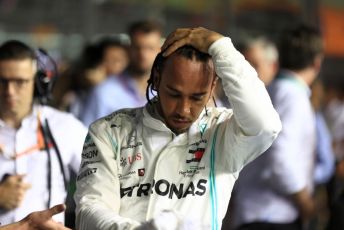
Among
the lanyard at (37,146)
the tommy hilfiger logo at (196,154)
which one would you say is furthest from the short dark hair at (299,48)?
the tommy hilfiger logo at (196,154)

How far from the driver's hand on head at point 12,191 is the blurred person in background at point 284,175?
1701 mm

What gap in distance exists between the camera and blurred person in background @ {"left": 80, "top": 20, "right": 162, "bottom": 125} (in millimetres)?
7035

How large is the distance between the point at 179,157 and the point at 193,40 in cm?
45

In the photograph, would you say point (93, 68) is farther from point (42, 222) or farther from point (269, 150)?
point (42, 222)

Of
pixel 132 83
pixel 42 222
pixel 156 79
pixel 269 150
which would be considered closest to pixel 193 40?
pixel 156 79

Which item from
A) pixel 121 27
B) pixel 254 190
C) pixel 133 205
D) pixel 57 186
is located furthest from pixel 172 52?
pixel 121 27

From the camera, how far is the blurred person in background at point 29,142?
195 inches

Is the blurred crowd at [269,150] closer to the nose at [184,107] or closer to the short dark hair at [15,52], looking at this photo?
the short dark hair at [15,52]

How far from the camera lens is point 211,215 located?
3.60 m

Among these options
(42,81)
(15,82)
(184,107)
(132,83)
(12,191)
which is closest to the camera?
(184,107)

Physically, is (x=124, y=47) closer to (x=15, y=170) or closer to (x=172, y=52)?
(x=15, y=170)

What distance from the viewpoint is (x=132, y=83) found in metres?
7.12

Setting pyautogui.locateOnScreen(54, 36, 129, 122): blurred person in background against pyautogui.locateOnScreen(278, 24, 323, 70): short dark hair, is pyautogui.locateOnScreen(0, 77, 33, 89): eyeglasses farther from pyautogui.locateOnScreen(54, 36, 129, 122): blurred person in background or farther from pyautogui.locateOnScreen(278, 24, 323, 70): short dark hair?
pyautogui.locateOnScreen(54, 36, 129, 122): blurred person in background

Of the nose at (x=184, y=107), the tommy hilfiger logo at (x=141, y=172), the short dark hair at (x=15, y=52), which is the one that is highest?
the nose at (x=184, y=107)
